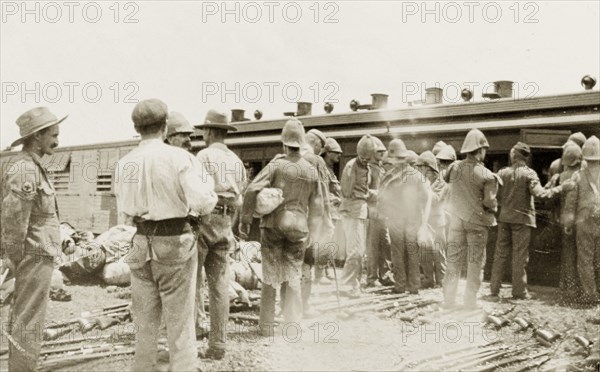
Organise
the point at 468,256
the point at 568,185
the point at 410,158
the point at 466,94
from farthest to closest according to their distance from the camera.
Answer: the point at 466,94
the point at 410,158
the point at 568,185
the point at 468,256

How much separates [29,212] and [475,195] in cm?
569

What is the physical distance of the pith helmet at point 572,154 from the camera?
8.44 meters

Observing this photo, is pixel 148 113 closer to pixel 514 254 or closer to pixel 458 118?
pixel 514 254

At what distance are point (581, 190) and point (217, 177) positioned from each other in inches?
227

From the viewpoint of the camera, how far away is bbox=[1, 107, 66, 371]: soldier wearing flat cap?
4.70 m

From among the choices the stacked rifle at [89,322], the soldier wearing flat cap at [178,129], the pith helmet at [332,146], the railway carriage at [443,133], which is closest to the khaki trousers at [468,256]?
the railway carriage at [443,133]

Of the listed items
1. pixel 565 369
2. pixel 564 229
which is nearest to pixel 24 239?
pixel 565 369

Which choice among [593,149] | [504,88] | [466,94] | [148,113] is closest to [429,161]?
[593,149]

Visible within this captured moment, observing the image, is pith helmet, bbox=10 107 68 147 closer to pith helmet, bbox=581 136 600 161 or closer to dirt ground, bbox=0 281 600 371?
dirt ground, bbox=0 281 600 371

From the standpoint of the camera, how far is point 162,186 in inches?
156

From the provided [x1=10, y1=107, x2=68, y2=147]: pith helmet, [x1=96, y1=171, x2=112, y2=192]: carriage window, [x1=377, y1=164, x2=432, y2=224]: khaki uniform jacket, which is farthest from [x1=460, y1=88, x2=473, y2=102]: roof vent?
[x1=96, y1=171, x2=112, y2=192]: carriage window

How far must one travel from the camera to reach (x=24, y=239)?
4.73 meters

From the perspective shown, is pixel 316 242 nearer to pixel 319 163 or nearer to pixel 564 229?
pixel 319 163

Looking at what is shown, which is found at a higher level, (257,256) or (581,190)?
(581,190)
